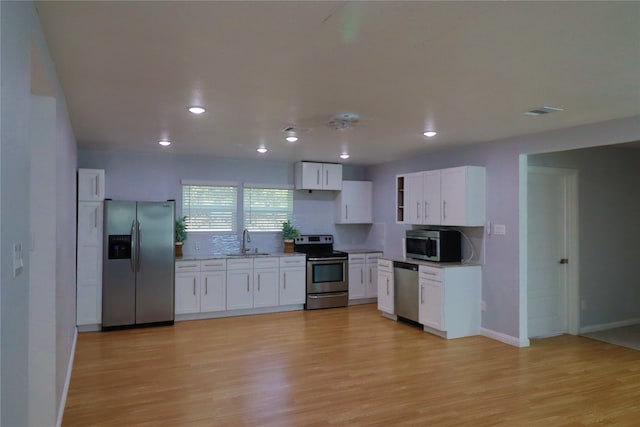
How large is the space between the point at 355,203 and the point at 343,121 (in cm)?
360

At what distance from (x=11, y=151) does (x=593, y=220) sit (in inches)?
248

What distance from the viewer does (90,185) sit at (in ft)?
17.9

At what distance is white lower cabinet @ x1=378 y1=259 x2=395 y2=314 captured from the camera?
19.9 ft

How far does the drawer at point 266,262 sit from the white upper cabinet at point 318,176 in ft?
4.30

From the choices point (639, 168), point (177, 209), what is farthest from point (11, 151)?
point (639, 168)

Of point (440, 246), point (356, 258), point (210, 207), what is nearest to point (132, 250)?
point (210, 207)

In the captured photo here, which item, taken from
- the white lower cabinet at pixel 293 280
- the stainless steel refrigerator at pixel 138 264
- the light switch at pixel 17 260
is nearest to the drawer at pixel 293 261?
the white lower cabinet at pixel 293 280

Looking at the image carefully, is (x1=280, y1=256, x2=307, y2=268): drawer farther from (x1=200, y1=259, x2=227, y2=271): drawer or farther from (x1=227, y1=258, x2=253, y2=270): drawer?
(x1=200, y1=259, x2=227, y2=271): drawer

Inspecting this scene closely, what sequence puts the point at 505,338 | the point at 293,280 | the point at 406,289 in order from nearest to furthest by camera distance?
the point at 505,338 → the point at 406,289 → the point at 293,280

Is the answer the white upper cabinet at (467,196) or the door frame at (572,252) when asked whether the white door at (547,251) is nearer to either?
the door frame at (572,252)

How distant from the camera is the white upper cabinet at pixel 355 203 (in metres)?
7.37

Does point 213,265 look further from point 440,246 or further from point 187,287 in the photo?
point 440,246

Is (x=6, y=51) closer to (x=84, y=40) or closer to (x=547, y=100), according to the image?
(x=84, y=40)

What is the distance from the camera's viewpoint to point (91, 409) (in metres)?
3.22
